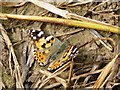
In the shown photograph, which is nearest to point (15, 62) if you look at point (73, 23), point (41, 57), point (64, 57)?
point (41, 57)

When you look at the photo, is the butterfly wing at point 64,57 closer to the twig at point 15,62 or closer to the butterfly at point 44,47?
Answer: the butterfly at point 44,47

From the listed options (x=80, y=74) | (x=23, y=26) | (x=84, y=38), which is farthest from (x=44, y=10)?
(x=80, y=74)

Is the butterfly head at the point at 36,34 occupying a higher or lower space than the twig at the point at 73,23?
lower

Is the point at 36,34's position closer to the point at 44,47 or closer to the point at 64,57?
the point at 44,47

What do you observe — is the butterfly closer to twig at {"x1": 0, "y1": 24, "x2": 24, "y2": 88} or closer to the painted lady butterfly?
the painted lady butterfly

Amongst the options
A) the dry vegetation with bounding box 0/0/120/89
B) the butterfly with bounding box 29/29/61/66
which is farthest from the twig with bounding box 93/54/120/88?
the butterfly with bounding box 29/29/61/66

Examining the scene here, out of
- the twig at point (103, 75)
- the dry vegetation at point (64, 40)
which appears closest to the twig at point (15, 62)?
the dry vegetation at point (64, 40)
